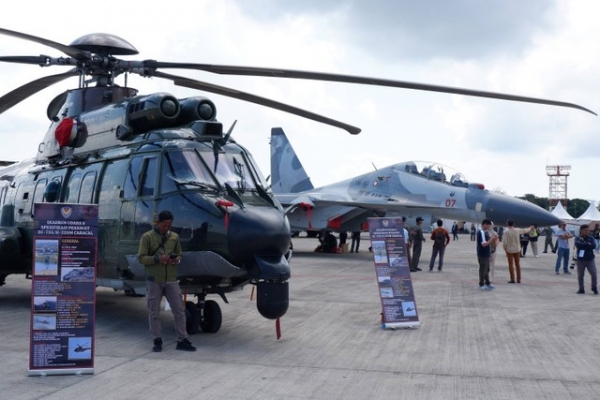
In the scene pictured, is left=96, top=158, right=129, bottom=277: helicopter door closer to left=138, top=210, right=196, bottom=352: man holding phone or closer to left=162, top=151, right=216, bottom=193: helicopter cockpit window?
left=162, top=151, right=216, bottom=193: helicopter cockpit window

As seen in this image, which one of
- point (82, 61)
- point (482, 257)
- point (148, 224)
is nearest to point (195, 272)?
point (148, 224)

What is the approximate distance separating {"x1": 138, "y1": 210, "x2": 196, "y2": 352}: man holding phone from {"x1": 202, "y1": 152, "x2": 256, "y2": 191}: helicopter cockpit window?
1195 millimetres

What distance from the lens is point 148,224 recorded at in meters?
9.05

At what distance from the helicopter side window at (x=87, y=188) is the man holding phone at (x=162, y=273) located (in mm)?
2589

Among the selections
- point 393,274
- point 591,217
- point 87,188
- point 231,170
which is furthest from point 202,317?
point 591,217

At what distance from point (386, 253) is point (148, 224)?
3656mm

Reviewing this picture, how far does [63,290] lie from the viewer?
725 cm

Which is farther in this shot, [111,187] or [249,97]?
[249,97]

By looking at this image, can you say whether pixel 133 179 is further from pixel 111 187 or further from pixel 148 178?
pixel 111 187

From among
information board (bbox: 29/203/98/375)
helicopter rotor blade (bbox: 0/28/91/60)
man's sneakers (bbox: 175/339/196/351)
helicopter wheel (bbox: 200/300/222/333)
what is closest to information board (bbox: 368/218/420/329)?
helicopter wheel (bbox: 200/300/222/333)

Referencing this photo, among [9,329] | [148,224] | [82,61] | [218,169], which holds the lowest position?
[9,329]

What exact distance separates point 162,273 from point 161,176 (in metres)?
1.59

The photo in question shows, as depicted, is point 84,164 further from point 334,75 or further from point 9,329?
point 334,75

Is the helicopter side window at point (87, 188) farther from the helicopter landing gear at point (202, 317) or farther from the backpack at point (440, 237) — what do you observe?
the backpack at point (440, 237)
